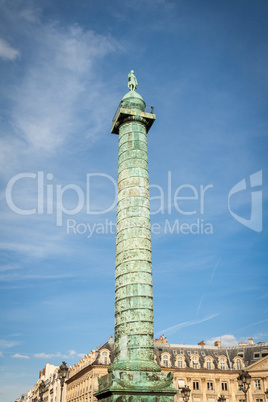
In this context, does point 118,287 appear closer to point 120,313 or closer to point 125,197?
point 120,313

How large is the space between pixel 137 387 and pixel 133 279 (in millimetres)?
3887

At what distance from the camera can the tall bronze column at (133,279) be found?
1412 centimetres

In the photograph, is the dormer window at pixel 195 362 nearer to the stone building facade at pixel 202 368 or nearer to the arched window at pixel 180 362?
the stone building facade at pixel 202 368

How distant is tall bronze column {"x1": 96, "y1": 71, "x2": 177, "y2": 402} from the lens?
46.3 feet

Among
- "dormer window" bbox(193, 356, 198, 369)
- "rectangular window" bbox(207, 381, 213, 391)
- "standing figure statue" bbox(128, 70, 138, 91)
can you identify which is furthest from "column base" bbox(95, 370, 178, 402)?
"rectangular window" bbox(207, 381, 213, 391)

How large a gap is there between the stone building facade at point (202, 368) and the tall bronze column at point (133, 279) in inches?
1230

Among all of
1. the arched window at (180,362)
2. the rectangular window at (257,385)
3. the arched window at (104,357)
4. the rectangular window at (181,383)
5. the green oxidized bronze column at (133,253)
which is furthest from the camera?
the arched window at (180,362)

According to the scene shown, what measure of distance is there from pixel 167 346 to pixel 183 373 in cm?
416

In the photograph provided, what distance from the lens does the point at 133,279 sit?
1596cm

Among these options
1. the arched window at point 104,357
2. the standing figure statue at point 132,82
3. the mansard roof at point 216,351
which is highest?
Answer: the standing figure statue at point 132,82

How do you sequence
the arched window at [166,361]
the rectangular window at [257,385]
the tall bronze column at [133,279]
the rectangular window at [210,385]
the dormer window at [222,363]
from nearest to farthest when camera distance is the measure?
the tall bronze column at [133,279], the rectangular window at [257,385], the arched window at [166,361], the rectangular window at [210,385], the dormer window at [222,363]

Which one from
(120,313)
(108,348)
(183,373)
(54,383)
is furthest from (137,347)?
(54,383)

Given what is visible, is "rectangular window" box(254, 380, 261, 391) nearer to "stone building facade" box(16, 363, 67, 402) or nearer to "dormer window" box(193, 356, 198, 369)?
"dormer window" box(193, 356, 198, 369)

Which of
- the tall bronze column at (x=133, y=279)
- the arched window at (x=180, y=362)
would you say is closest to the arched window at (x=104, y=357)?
the arched window at (x=180, y=362)
